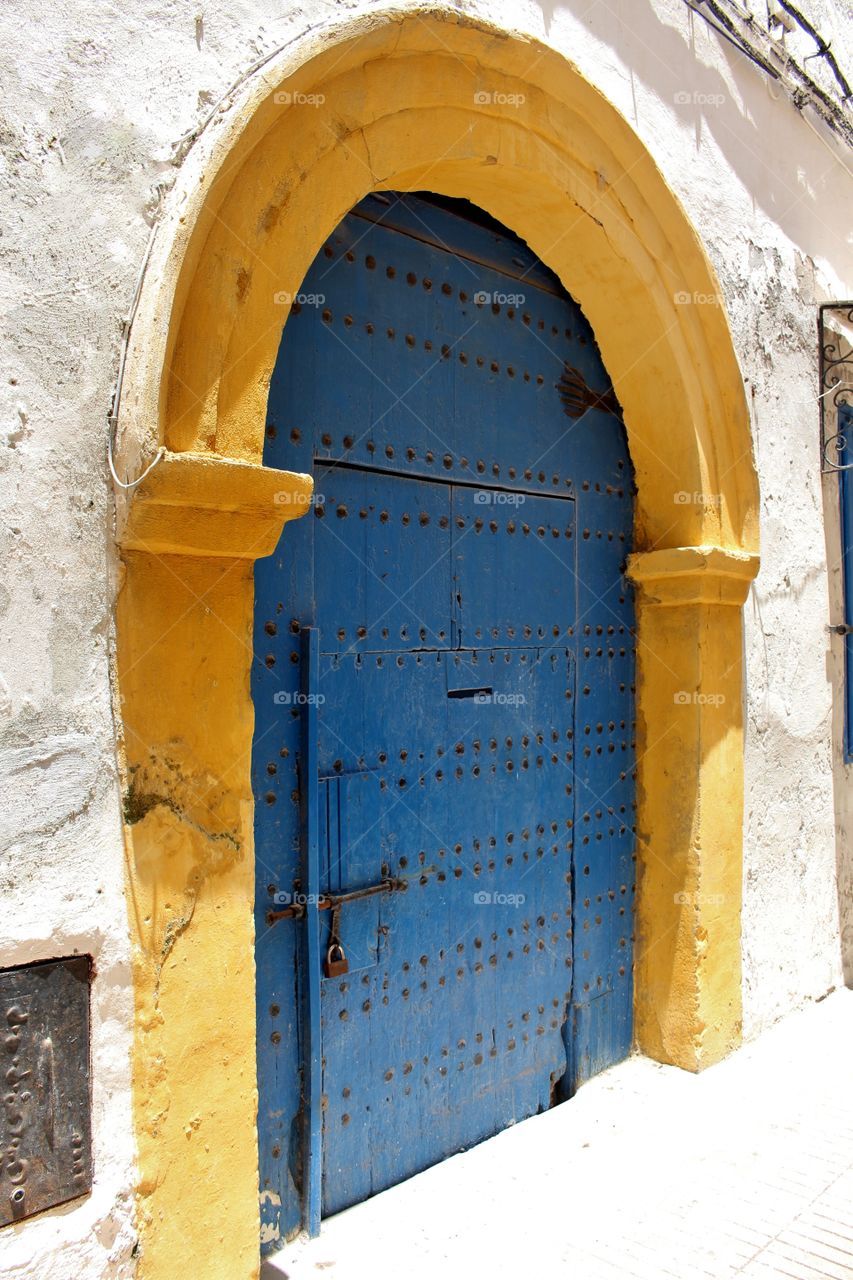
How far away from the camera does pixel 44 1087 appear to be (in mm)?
1679

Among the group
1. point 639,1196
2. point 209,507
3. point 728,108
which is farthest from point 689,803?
point 728,108

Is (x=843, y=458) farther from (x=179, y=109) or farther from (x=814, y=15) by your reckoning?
(x=179, y=109)

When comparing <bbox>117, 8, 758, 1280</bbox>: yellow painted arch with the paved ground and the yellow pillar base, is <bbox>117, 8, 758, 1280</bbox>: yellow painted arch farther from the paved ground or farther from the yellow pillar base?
the yellow pillar base

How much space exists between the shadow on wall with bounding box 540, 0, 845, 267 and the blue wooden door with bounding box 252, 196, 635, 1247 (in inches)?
30.5

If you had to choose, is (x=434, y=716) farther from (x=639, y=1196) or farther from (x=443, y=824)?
(x=639, y=1196)

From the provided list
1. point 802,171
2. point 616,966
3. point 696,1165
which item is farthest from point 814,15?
point 696,1165

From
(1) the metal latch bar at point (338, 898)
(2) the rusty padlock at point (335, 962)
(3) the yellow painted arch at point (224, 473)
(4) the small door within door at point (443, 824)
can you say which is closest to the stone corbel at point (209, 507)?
(3) the yellow painted arch at point (224, 473)

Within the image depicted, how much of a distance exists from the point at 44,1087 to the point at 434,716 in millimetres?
1448

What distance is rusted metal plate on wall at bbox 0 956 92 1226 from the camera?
5.37 feet

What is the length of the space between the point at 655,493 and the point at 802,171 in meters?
1.89

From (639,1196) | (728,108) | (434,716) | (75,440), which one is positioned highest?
(728,108)

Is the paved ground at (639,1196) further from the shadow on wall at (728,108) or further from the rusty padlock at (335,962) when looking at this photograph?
the shadow on wall at (728,108)

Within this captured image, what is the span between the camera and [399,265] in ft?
8.94

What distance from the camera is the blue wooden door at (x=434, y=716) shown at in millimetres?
2387
